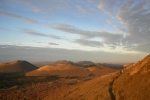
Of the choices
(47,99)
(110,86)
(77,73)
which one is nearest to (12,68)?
(77,73)

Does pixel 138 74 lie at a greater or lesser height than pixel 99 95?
greater

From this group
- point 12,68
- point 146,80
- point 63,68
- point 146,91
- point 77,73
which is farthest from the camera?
point 12,68

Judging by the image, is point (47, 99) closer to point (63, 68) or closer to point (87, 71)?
point (87, 71)

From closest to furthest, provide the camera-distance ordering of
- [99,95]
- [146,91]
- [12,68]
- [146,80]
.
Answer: [146,91], [146,80], [99,95], [12,68]

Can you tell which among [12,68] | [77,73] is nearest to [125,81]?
[77,73]

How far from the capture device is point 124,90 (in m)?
12.2

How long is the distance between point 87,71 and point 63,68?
9.99 m

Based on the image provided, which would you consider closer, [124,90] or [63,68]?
[124,90]

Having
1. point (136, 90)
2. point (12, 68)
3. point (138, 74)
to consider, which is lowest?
point (12, 68)

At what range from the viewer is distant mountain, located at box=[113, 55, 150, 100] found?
36.2ft

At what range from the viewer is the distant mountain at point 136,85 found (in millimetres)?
11038

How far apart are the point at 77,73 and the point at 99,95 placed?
125ft

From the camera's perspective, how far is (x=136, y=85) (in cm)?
1220

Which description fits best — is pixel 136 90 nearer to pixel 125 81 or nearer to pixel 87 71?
pixel 125 81
